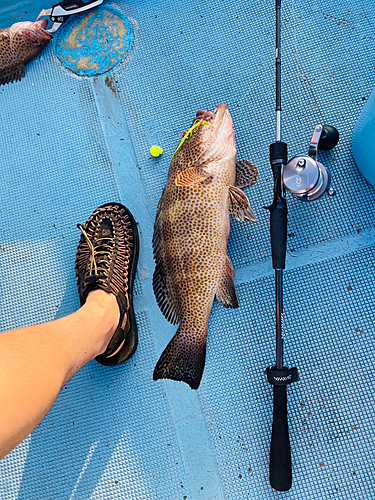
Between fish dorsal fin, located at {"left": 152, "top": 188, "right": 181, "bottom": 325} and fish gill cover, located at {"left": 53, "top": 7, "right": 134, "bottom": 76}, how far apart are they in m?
1.17

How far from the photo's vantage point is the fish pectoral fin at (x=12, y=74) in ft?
8.73

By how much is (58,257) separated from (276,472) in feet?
5.59

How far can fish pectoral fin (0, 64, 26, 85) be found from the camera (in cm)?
266

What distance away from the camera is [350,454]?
1947 mm

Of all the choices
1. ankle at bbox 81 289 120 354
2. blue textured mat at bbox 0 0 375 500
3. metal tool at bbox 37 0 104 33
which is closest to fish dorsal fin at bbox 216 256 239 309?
blue textured mat at bbox 0 0 375 500

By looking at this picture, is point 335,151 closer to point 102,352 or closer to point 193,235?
point 193,235

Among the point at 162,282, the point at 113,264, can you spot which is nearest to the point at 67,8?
the point at 113,264

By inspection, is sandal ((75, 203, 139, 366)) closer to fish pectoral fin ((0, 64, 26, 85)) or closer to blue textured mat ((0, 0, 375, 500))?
blue textured mat ((0, 0, 375, 500))

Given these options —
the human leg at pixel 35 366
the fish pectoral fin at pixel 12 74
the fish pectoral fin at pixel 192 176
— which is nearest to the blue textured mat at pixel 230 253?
the fish pectoral fin at pixel 12 74

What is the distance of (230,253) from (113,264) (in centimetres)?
68

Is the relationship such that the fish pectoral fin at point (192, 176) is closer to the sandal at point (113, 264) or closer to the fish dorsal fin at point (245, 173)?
the fish dorsal fin at point (245, 173)

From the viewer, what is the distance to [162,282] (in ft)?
6.83

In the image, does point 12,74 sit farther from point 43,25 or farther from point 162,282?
point 162,282

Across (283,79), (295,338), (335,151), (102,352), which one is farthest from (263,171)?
(102,352)
